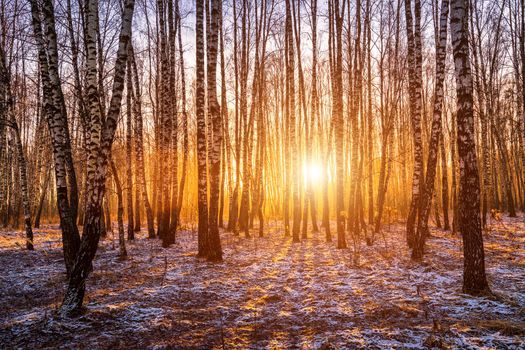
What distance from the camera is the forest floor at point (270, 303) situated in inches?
164

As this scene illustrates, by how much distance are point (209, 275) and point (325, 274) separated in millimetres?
2693

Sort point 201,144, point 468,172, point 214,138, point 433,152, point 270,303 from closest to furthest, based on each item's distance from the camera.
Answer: point 468,172, point 270,303, point 433,152, point 214,138, point 201,144

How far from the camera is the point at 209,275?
7.73 metres

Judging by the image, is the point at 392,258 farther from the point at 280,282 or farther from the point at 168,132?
the point at 168,132

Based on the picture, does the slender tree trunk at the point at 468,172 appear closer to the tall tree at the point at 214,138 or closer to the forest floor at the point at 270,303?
the forest floor at the point at 270,303

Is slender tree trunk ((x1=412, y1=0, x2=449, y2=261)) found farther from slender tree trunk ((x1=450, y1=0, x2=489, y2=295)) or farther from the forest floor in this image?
slender tree trunk ((x1=450, y1=0, x2=489, y2=295))

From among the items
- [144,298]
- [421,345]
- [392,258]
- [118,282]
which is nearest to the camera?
[421,345]

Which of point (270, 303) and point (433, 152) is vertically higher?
point (433, 152)

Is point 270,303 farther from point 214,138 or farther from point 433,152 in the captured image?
point 433,152

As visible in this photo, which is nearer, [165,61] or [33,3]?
[33,3]

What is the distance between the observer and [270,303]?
5.77 metres

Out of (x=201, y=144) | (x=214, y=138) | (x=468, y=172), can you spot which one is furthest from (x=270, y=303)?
(x=201, y=144)

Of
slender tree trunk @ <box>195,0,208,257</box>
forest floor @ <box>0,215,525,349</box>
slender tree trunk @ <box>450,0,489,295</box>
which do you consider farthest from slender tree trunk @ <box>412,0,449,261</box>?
slender tree trunk @ <box>195,0,208,257</box>

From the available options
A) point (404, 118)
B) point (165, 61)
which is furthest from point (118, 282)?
point (404, 118)
